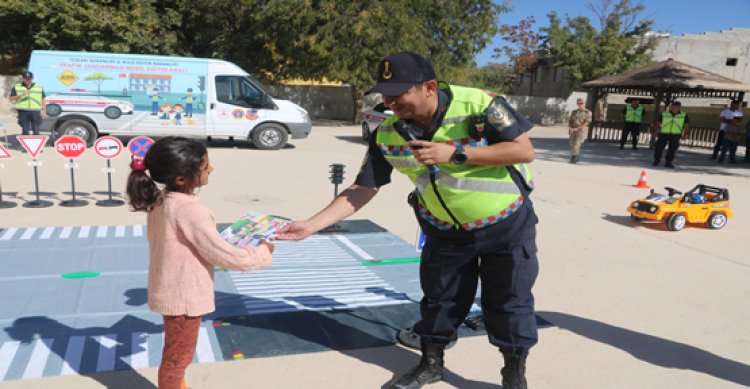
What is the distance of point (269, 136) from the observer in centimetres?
1533

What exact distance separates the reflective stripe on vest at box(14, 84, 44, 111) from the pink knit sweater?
476 inches

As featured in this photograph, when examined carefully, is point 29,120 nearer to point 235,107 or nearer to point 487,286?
point 235,107

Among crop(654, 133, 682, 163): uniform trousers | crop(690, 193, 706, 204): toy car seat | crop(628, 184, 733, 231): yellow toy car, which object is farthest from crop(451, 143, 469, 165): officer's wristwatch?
crop(654, 133, 682, 163): uniform trousers

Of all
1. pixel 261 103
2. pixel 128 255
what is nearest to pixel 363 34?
pixel 261 103

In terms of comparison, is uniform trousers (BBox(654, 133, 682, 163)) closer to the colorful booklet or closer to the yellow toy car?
the yellow toy car

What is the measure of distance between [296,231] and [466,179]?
95 centimetres

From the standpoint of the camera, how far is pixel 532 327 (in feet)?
10.8

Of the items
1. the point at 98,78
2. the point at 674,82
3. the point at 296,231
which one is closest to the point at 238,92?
the point at 98,78

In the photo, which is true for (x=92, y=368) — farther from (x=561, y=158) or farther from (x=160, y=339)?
(x=561, y=158)

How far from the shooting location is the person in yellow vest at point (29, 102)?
13.0 meters

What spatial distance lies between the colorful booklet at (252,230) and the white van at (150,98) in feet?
39.8

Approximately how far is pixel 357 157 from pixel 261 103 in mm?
2813

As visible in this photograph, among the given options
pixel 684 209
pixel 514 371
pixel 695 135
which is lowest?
pixel 514 371

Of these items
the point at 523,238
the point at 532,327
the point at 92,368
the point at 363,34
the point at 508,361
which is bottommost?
the point at 92,368
